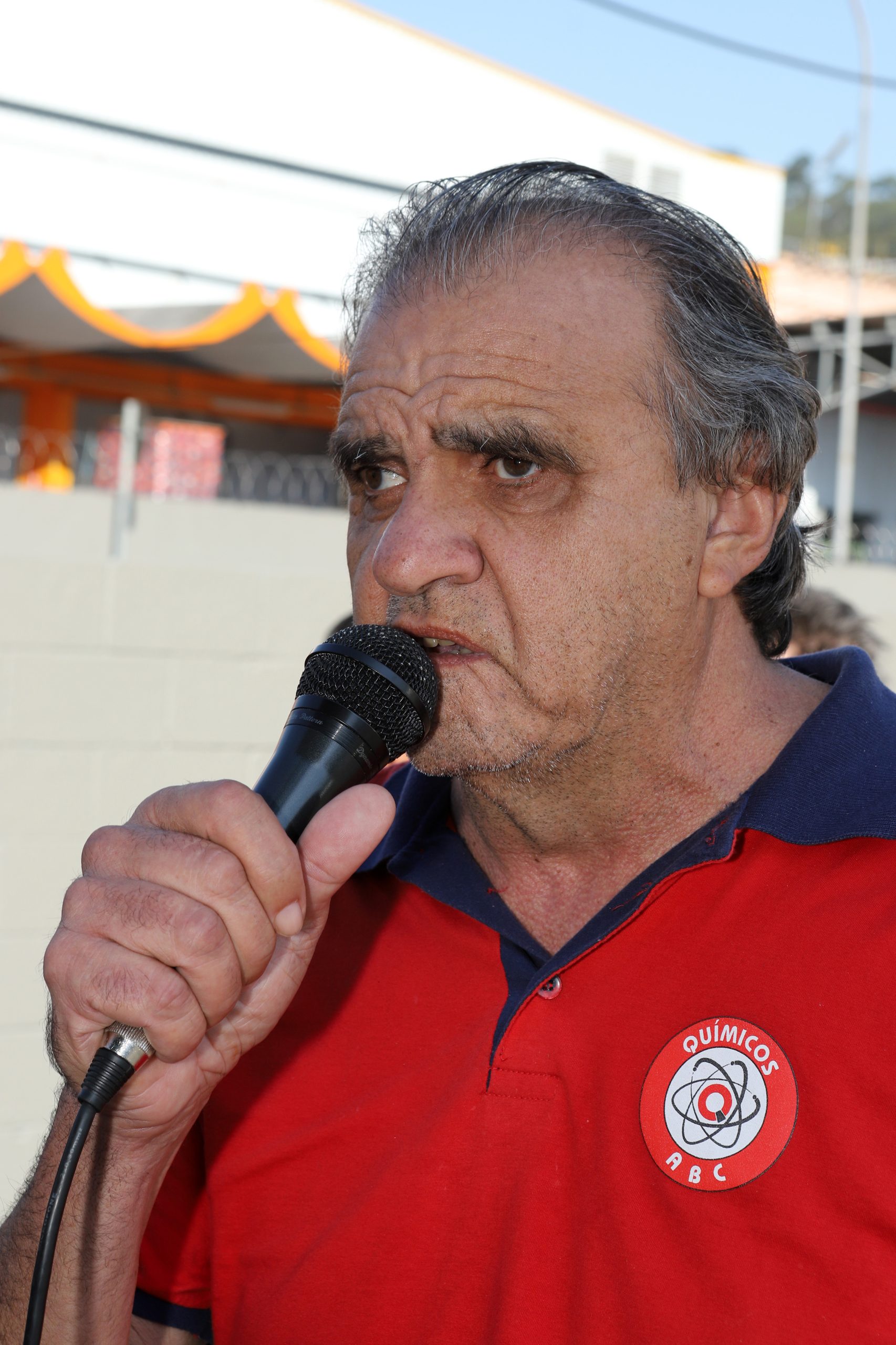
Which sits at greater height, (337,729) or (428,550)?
(428,550)

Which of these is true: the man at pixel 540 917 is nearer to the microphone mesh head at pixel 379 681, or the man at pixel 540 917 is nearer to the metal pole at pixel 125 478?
the microphone mesh head at pixel 379 681

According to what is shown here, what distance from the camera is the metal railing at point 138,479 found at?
1025 cm

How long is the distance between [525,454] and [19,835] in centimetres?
255

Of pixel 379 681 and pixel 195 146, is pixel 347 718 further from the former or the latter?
pixel 195 146

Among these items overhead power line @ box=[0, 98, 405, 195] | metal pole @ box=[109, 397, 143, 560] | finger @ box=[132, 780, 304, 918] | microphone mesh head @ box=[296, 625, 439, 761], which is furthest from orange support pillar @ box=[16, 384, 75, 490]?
finger @ box=[132, 780, 304, 918]

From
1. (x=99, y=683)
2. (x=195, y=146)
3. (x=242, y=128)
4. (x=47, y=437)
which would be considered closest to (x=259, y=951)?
(x=99, y=683)

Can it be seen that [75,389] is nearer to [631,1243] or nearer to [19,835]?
[19,835]

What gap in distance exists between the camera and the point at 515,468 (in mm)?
1600

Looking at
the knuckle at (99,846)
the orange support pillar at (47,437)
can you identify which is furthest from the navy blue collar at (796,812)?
the orange support pillar at (47,437)

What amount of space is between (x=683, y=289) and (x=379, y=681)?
72cm

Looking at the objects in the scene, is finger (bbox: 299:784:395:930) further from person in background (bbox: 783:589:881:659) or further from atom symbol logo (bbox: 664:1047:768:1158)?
person in background (bbox: 783:589:881:659)

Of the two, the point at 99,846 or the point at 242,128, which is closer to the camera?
the point at 99,846

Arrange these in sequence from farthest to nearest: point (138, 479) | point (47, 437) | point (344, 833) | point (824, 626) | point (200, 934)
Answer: point (47, 437) < point (138, 479) < point (824, 626) < point (344, 833) < point (200, 934)

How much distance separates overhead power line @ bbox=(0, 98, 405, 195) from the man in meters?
11.9
